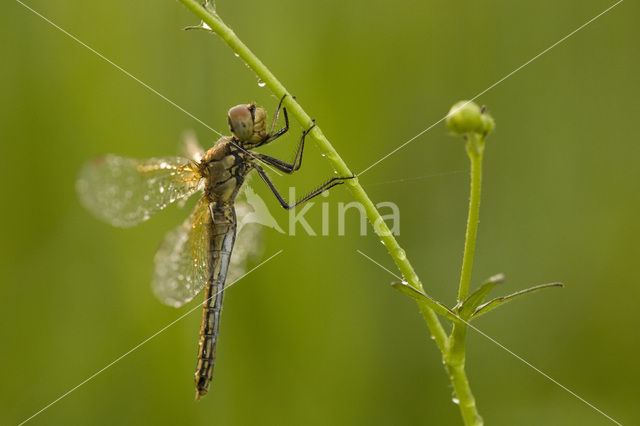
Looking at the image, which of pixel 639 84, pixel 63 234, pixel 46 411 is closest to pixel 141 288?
pixel 63 234

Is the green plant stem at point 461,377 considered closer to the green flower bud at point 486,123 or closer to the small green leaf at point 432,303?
the small green leaf at point 432,303

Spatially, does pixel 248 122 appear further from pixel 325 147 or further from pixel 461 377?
pixel 461 377

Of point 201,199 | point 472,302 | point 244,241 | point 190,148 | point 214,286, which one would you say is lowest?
point 472,302

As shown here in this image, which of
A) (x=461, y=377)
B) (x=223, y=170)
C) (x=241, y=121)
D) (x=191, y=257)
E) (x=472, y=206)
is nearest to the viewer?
(x=472, y=206)

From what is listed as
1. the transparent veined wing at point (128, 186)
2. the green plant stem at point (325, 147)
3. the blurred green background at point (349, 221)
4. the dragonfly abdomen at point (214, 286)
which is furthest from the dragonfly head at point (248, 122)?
the green plant stem at point (325, 147)

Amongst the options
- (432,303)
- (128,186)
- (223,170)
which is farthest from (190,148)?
(432,303)

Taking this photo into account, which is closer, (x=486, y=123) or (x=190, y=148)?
(x=486, y=123)
